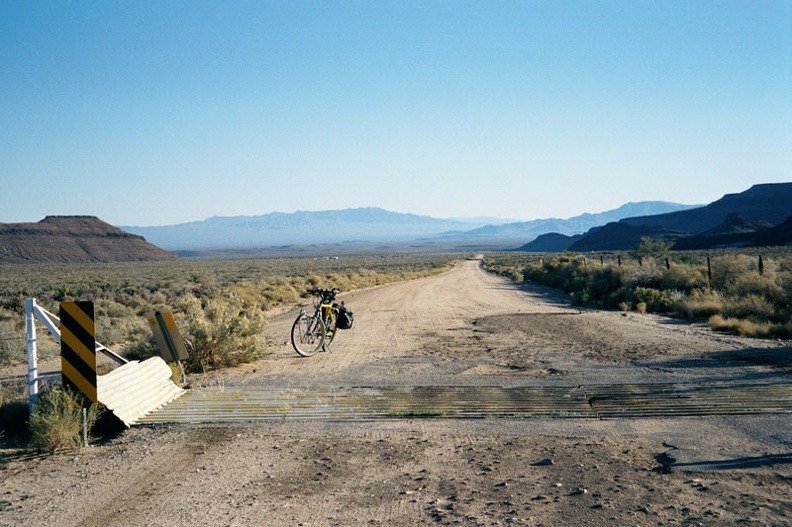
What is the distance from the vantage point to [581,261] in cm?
3697

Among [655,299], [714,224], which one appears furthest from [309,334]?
[714,224]

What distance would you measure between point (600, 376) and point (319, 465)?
4939 millimetres

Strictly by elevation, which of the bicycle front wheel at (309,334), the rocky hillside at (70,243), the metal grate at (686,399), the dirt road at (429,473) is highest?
the rocky hillside at (70,243)

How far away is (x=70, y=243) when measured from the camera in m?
121

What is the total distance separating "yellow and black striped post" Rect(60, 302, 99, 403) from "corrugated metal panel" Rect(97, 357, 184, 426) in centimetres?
21

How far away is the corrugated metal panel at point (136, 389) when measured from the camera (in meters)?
6.73

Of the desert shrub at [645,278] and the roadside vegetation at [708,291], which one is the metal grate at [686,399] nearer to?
the roadside vegetation at [708,291]

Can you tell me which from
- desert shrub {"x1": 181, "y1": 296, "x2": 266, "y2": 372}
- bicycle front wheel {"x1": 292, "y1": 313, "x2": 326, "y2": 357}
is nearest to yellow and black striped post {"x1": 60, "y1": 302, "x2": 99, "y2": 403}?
desert shrub {"x1": 181, "y1": 296, "x2": 266, "y2": 372}

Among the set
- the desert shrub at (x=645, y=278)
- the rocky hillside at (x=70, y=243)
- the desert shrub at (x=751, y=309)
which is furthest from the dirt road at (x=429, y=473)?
the rocky hillside at (x=70, y=243)

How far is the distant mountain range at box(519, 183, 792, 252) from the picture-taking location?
9575cm

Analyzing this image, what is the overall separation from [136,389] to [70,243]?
5016 inches

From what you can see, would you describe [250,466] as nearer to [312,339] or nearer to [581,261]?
[312,339]

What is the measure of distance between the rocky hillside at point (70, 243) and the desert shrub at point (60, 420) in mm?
115101

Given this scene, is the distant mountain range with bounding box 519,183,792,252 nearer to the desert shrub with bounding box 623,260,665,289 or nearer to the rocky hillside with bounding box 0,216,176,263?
the desert shrub with bounding box 623,260,665,289
